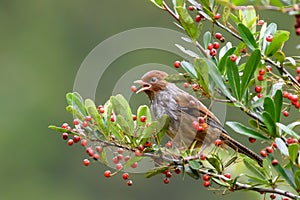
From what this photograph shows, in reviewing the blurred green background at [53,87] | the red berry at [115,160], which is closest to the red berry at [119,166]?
the red berry at [115,160]

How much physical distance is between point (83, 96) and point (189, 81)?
1.58ft

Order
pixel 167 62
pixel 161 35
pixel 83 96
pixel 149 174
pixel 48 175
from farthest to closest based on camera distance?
1. pixel 48 175
2. pixel 167 62
3. pixel 161 35
4. pixel 83 96
5. pixel 149 174

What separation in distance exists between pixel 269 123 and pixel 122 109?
538 millimetres

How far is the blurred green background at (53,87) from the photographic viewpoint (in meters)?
14.5

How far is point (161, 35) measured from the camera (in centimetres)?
345

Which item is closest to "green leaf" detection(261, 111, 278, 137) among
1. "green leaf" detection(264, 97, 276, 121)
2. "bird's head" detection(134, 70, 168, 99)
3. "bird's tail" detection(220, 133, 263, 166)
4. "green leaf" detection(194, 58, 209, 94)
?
"green leaf" detection(264, 97, 276, 121)

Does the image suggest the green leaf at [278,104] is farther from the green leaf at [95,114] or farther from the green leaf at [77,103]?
the green leaf at [77,103]

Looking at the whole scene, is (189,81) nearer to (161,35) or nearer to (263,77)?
(263,77)

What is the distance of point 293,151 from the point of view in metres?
2.13

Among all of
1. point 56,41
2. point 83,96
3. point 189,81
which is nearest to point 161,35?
point 83,96

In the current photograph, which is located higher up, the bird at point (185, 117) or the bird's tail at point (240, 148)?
the bird at point (185, 117)

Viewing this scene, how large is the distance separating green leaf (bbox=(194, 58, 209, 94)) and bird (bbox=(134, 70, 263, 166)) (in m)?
0.16

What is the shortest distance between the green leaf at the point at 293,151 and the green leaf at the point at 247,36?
1.37 ft

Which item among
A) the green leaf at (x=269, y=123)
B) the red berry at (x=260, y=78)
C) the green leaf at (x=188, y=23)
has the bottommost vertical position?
the green leaf at (x=269, y=123)
